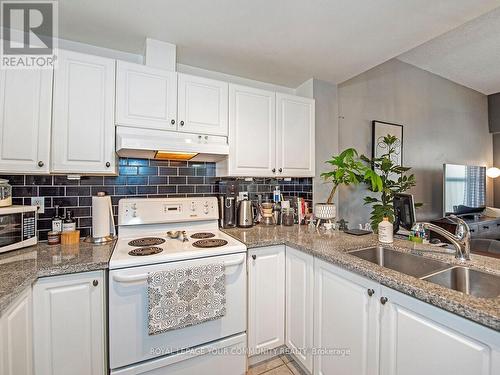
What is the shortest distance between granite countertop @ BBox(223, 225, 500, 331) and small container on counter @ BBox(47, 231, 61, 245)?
45.9 inches

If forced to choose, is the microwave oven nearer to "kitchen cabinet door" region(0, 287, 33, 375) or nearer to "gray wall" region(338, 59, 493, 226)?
"kitchen cabinet door" region(0, 287, 33, 375)

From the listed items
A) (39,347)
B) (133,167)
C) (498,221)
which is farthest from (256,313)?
(498,221)

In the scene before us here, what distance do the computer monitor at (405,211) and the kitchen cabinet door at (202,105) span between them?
159cm

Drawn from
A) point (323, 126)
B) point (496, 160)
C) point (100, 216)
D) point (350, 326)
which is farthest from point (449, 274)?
point (496, 160)

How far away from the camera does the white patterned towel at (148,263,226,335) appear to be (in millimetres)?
1314

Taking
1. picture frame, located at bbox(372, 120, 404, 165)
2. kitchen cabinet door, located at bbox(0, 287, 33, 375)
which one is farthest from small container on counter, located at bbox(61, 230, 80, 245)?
picture frame, located at bbox(372, 120, 404, 165)

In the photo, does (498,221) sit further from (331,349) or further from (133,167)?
(133,167)

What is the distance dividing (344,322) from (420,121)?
3496 millimetres

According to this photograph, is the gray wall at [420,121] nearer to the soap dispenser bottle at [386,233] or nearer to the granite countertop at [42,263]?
the soap dispenser bottle at [386,233]

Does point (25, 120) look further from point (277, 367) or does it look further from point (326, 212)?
point (277, 367)

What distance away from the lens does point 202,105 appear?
1.92m

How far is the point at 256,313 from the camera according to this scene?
1.68 m

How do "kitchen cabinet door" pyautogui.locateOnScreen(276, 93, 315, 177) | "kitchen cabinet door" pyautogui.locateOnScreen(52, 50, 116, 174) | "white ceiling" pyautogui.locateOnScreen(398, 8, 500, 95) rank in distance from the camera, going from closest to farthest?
"kitchen cabinet door" pyautogui.locateOnScreen(52, 50, 116, 174)
"kitchen cabinet door" pyautogui.locateOnScreen(276, 93, 315, 177)
"white ceiling" pyautogui.locateOnScreen(398, 8, 500, 95)

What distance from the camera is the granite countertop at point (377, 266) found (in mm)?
792
